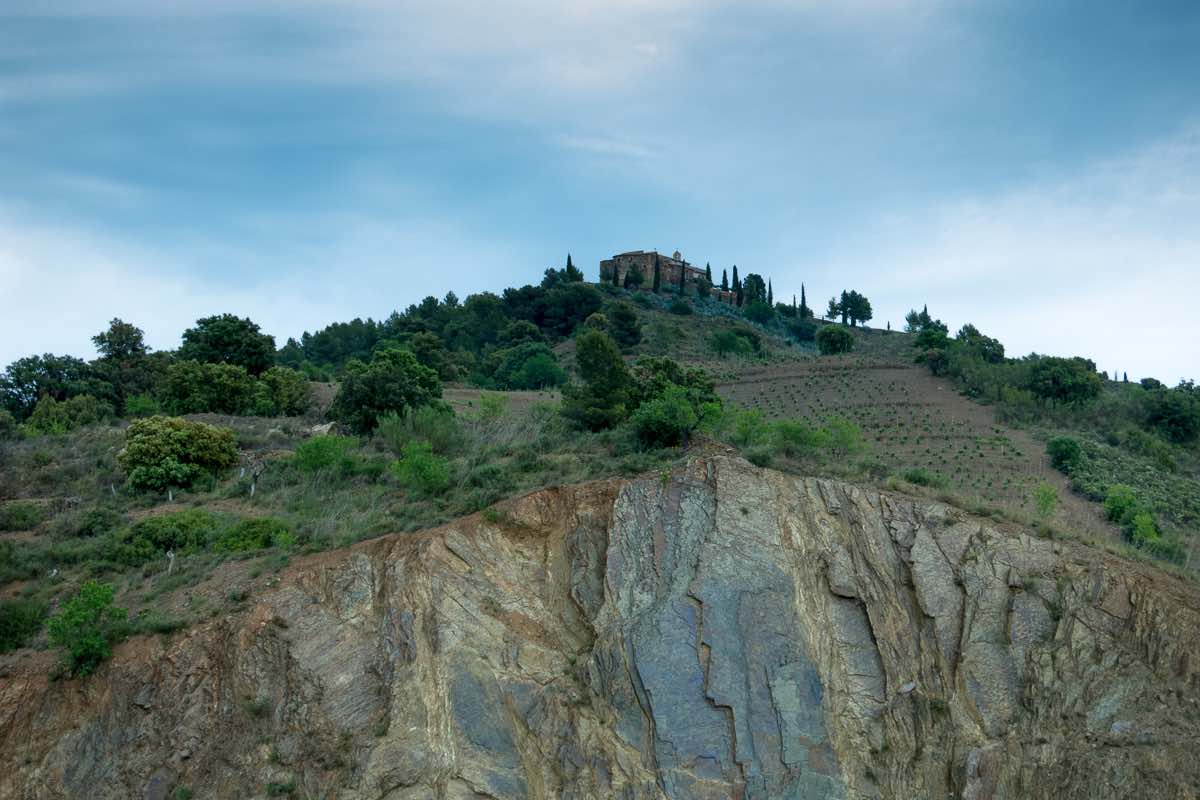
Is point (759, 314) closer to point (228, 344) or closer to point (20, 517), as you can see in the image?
point (228, 344)

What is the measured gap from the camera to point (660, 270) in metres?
108

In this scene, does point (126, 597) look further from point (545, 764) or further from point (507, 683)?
point (545, 764)

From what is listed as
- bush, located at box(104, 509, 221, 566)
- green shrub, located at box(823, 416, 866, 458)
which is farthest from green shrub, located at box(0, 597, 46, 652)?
green shrub, located at box(823, 416, 866, 458)

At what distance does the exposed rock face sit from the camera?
1720 centimetres

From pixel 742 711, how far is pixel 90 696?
13102 mm

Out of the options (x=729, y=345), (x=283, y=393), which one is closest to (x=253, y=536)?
(x=283, y=393)

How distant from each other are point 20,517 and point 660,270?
86435 millimetres

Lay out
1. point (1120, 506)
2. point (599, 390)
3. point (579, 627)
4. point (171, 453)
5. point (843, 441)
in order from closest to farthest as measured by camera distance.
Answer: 1. point (579, 627)
2. point (171, 453)
3. point (1120, 506)
4. point (843, 441)
5. point (599, 390)

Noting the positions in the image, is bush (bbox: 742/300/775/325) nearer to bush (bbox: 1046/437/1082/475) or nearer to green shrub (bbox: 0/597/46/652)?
bush (bbox: 1046/437/1082/475)

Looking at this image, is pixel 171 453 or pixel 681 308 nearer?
pixel 171 453

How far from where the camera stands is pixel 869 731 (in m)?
18.1

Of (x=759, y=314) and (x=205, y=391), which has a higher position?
(x=759, y=314)

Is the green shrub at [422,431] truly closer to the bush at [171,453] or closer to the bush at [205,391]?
the bush at [171,453]

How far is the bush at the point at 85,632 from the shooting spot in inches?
746
